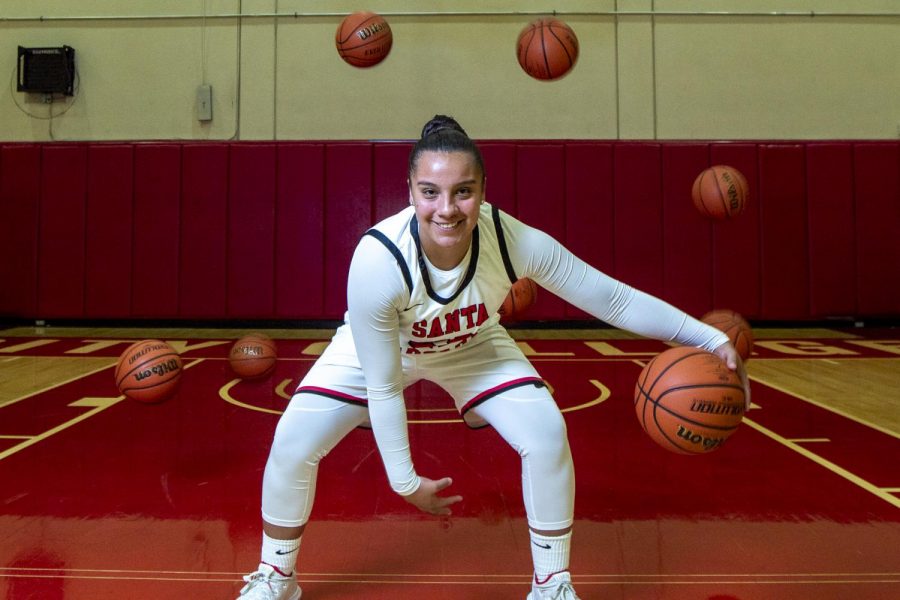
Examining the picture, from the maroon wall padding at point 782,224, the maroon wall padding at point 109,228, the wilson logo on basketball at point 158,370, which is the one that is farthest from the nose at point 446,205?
the maroon wall padding at point 109,228

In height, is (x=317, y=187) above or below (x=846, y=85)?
below

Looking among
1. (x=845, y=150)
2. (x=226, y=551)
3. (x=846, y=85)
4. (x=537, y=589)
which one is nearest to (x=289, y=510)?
(x=226, y=551)

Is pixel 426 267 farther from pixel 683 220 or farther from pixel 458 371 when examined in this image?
pixel 683 220

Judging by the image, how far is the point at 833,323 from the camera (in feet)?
25.5

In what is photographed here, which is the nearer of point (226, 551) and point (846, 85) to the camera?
point (226, 551)

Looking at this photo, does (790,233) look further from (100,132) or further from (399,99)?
(100,132)

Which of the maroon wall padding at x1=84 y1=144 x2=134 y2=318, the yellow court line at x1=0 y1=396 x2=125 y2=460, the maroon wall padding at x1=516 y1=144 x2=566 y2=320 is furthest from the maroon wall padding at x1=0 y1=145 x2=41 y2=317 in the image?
the maroon wall padding at x1=516 y1=144 x2=566 y2=320

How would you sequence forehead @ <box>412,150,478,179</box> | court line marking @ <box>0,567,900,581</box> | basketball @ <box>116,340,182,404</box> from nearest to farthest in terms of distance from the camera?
forehead @ <box>412,150,478,179</box> → court line marking @ <box>0,567,900,581</box> → basketball @ <box>116,340,182,404</box>

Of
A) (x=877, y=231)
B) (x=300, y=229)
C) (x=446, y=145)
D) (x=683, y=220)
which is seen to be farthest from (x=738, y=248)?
(x=446, y=145)

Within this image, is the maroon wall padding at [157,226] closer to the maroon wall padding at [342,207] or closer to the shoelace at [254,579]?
the maroon wall padding at [342,207]

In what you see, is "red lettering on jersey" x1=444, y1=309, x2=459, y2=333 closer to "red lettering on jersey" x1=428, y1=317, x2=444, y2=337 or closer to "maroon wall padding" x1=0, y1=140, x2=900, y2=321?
"red lettering on jersey" x1=428, y1=317, x2=444, y2=337

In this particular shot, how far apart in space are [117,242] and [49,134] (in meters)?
1.53

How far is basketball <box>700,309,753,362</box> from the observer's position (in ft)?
13.9

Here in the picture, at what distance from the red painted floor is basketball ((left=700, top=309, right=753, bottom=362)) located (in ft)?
1.45
